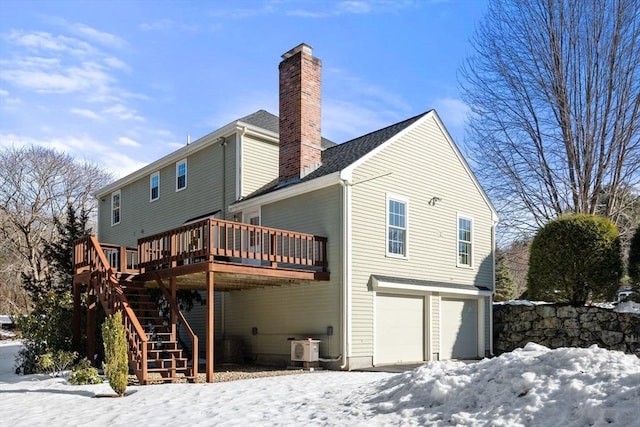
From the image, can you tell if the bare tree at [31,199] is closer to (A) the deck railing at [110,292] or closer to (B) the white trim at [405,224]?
(A) the deck railing at [110,292]

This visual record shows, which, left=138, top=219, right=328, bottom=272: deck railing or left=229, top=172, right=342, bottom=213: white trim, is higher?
left=229, top=172, right=342, bottom=213: white trim

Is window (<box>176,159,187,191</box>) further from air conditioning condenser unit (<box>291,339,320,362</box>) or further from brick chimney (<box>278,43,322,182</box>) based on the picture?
air conditioning condenser unit (<box>291,339,320,362</box>)

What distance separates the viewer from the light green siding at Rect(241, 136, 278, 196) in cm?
1722

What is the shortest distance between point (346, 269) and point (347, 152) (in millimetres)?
4010

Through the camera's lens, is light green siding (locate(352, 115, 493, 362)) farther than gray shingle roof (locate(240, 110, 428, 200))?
No

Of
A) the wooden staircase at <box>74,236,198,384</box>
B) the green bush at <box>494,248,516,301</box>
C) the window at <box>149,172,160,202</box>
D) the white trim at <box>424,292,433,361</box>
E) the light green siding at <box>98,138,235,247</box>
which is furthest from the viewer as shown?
the green bush at <box>494,248,516,301</box>

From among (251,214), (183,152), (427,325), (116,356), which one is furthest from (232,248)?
(183,152)

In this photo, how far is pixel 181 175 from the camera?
65.6ft

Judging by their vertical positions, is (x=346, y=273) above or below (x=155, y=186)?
below

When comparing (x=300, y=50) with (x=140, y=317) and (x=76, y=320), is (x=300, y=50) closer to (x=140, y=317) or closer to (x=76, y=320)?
(x=140, y=317)

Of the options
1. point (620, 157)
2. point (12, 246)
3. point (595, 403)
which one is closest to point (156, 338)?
point (595, 403)

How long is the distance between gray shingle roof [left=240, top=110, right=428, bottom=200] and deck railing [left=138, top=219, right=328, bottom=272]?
1873 millimetres

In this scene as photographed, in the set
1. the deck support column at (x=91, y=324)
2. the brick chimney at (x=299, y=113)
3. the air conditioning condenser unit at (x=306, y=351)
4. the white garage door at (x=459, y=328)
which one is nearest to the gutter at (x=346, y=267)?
the air conditioning condenser unit at (x=306, y=351)

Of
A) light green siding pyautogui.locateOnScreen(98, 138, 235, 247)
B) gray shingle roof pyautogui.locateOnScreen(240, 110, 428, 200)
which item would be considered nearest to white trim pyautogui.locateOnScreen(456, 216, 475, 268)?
gray shingle roof pyautogui.locateOnScreen(240, 110, 428, 200)
